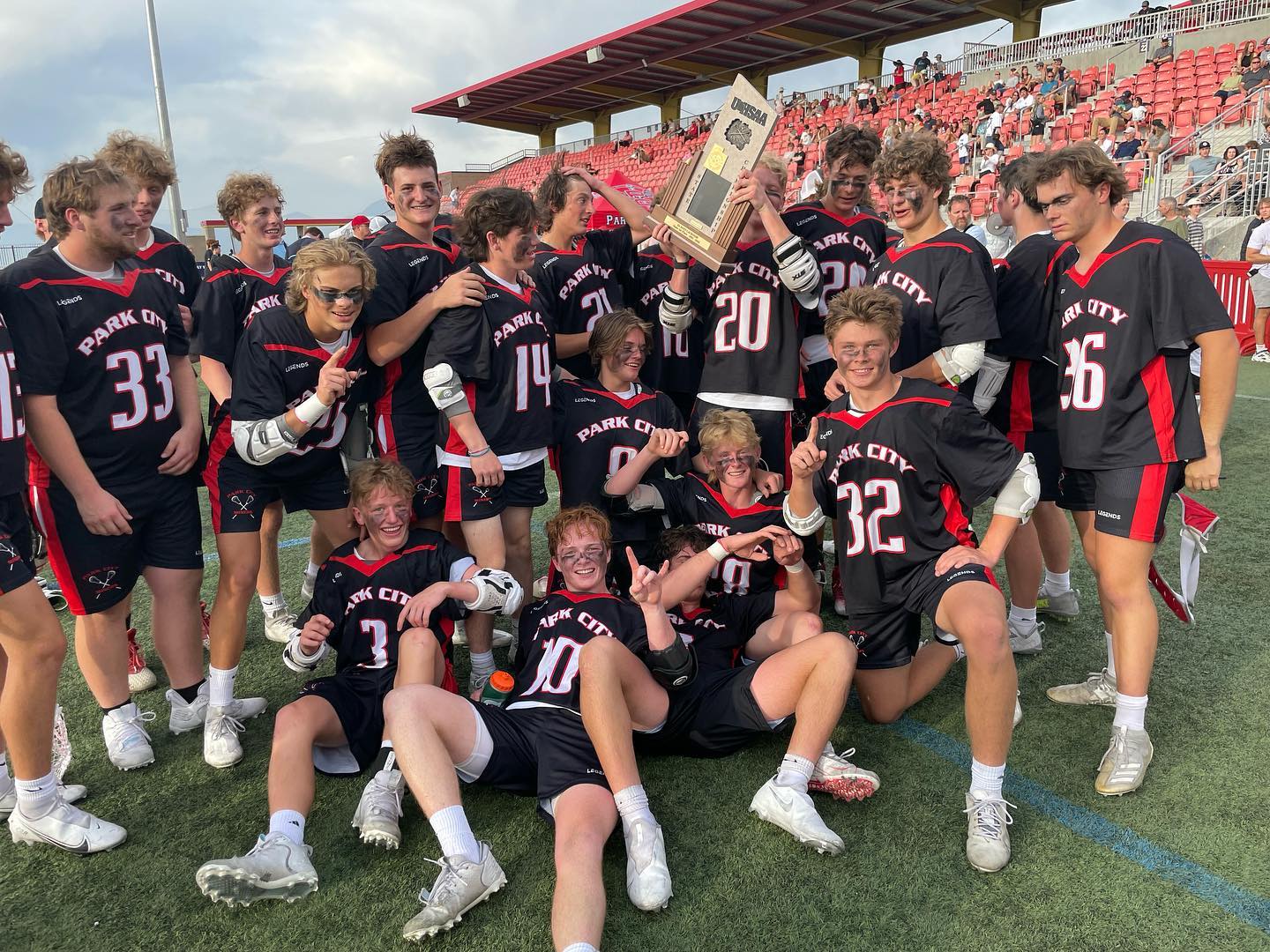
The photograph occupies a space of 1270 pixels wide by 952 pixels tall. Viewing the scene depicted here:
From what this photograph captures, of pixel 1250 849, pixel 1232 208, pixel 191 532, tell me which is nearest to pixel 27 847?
pixel 191 532

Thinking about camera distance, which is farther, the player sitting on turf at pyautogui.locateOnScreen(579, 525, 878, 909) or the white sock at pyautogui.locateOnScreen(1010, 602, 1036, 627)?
the white sock at pyautogui.locateOnScreen(1010, 602, 1036, 627)

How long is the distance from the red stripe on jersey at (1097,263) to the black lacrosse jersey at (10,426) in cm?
361

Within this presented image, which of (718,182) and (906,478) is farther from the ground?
(718,182)

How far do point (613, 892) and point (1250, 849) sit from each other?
1880 millimetres

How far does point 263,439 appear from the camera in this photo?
10.5ft

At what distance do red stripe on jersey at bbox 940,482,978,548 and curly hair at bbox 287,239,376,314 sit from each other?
231 cm

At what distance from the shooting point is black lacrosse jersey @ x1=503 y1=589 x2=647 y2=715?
291 cm

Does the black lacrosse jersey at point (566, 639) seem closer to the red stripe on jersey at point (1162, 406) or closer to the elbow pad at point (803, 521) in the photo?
the elbow pad at point (803, 521)

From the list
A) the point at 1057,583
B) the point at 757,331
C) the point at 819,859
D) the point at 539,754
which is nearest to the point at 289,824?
the point at 539,754

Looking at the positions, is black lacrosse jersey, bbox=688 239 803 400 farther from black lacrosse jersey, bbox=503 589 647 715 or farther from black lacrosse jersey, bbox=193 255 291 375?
black lacrosse jersey, bbox=193 255 291 375

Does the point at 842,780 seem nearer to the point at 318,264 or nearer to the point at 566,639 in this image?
the point at 566,639

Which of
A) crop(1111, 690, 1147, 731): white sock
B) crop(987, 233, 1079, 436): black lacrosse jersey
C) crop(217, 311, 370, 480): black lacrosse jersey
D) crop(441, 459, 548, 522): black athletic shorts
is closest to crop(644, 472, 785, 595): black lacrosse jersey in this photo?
crop(441, 459, 548, 522): black athletic shorts

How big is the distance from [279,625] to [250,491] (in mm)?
1187

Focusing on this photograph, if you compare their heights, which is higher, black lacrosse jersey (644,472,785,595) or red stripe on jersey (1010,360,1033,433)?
red stripe on jersey (1010,360,1033,433)
